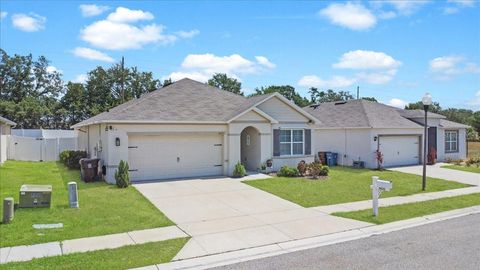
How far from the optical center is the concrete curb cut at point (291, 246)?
714 centimetres

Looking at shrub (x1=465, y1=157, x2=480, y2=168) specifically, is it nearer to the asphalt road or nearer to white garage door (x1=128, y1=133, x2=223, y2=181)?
white garage door (x1=128, y1=133, x2=223, y2=181)

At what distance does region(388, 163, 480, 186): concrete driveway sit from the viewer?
17789 millimetres

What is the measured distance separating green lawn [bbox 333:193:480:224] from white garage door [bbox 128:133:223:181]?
8942 millimetres

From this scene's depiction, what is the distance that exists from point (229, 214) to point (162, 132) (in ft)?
24.5

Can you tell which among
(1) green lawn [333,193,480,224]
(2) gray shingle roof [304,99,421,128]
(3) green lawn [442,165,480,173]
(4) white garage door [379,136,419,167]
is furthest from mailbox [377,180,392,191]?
(3) green lawn [442,165,480,173]

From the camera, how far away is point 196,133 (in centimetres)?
1825

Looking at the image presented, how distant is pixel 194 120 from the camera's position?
17.9 metres

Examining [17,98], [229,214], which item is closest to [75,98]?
[17,98]

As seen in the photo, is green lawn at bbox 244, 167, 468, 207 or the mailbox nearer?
the mailbox

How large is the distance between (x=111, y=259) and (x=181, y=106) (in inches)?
487

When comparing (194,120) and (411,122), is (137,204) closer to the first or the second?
(194,120)

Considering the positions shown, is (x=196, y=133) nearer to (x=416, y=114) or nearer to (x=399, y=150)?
(x=399, y=150)

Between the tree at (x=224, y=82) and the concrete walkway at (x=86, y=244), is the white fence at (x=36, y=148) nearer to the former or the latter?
the concrete walkway at (x=86, y=244)

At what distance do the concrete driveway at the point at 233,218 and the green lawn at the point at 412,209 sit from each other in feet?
1.93
